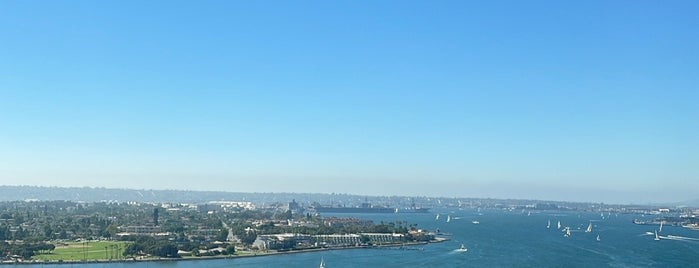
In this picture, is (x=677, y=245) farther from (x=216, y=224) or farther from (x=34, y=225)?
(x=34, y=225)

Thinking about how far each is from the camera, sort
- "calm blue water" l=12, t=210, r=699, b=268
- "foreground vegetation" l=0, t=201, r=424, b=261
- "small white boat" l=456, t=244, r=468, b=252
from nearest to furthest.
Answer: "calm blue water" l=12, t=210, r=699, b=268 < "foreground vegetation" l=0, t=201, r=424, b=261 < "small white boat" l=456, t=244, r=468, b=252

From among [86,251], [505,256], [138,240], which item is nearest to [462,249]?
[505,256]

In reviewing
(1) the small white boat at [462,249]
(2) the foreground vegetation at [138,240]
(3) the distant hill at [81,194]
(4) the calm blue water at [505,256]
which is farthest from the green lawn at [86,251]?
(3) the distant hill at [81,194]

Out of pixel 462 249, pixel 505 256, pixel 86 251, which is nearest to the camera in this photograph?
pixel 86 251

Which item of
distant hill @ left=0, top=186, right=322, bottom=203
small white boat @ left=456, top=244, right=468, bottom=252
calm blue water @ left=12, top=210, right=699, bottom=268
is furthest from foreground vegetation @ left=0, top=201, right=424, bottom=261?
distant hill @ left=0, top=186, right=322, bottom=203

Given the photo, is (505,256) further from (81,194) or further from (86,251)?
(81,194)

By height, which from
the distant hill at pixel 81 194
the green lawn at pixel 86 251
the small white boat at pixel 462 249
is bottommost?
the small white boat at pixel 462 249

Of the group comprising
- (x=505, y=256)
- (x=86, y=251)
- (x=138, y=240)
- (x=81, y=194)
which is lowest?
(x=505, y=256)

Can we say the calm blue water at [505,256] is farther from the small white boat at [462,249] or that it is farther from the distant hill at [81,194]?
the distant hill at [81,194]

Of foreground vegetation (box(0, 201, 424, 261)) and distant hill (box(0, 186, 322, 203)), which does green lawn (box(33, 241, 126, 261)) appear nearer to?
foreground vegetation (box(0, 201, 424, 261))
